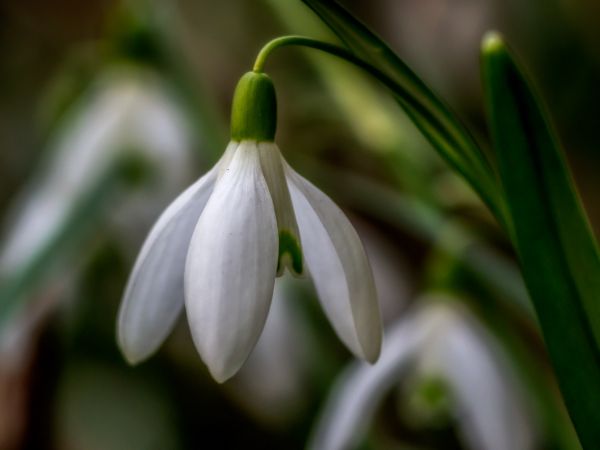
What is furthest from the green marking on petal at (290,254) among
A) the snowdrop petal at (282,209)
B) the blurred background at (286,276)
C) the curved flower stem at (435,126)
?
the blurred background at (286,276)

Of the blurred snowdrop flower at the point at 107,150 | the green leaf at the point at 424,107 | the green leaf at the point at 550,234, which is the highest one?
Result: the blurred snowdrop flower at the point at 107,150

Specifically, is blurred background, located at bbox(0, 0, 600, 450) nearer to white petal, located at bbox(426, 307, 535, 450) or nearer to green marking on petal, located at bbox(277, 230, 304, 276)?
white petal, located at bbox(426, 307, 535, 450)

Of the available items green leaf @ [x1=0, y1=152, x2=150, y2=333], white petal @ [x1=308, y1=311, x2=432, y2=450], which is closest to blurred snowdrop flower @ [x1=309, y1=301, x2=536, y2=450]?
white petal @ [x1=308, y1=311, x2=432, y2=450]

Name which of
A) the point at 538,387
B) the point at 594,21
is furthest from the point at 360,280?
the point at 594,21

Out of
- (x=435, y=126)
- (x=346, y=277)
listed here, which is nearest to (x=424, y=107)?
(x=435, y=126)

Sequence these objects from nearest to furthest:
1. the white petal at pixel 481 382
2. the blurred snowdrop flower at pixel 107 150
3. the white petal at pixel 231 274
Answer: the white petal at pixel 231 274 < the white petal at pixel 481 382 < the blurred snowdrop flower at pixel 107 150

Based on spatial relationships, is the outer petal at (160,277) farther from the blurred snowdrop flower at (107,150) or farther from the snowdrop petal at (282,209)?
the blurred snowdrop flower at (107,150)

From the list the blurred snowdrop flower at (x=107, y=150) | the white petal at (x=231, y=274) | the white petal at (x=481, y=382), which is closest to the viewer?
the white petal at (x=231, y=274)

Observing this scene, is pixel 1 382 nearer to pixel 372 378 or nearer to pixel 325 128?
pixel 325 128
